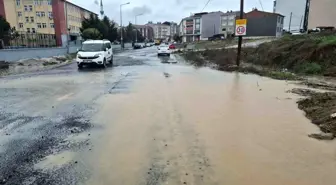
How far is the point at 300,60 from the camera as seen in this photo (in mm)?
18156

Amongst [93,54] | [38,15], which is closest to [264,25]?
[38,15]

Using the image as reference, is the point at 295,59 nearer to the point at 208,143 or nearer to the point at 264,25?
the point at 208,143

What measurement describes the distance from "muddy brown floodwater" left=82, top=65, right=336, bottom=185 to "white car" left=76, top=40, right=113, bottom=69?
10418 mm

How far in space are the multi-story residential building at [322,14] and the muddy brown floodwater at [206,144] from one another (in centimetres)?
3174

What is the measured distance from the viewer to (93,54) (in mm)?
19703

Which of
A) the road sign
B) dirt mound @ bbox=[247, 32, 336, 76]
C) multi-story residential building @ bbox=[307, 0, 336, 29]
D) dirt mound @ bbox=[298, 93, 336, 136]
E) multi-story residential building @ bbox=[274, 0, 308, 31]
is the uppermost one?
multi-story residential building @ bbox=[274, 0, 308, 31]

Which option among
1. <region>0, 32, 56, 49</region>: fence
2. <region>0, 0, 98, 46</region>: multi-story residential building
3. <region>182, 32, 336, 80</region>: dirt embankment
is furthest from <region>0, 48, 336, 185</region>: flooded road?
<region>0, 0, 98, 46</region>: multi-story residential building

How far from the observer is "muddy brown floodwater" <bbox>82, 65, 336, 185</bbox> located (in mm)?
4379

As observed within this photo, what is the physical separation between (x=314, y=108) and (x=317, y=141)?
8.87 ft

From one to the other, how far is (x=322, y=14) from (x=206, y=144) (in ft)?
125

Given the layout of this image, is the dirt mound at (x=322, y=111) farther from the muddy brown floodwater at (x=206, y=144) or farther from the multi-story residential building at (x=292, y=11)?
the multi-story residential building at (x=292, y=11)

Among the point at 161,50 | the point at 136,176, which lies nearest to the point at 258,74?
the point at 136,176

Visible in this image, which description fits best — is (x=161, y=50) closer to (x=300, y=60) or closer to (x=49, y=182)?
(x=300, y=60)

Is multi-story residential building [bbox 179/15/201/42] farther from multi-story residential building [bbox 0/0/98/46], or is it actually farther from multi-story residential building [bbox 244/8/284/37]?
multi-story residential building [bbox 0/0/98/46]
